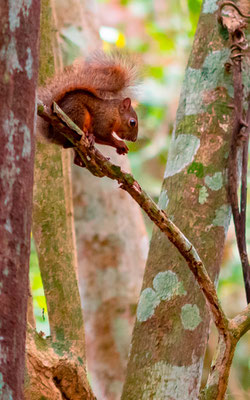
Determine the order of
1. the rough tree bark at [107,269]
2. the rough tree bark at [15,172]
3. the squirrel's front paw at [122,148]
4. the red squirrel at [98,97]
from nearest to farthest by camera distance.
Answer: the rough tree bark at [15,172], the red squirrel at [98,97], the squirrel's front paw at [122,148], the rough tree bark at [107,269]

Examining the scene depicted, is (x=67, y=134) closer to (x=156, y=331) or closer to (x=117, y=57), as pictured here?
(x=117, y=57)

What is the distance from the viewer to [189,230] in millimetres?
2324

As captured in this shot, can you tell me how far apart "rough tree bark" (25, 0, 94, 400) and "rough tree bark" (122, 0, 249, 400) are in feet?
0.65

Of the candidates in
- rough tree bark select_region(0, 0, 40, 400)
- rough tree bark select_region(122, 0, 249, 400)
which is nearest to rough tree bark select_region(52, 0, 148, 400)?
rough tree bark select_region(122, 0, 249, 400)

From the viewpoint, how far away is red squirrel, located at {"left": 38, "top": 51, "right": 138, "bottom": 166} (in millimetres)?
2078

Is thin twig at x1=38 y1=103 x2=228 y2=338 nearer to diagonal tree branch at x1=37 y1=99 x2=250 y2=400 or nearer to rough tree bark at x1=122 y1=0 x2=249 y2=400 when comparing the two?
diagonal tree branch at x1=37 y1=99 x2=250 y2=400

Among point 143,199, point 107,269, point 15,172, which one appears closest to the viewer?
point 15,172

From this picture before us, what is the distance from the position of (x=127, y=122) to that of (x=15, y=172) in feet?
4.04

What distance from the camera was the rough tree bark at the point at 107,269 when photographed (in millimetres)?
4430

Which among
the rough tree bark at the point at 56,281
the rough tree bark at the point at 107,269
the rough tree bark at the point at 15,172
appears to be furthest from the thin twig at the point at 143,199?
the rough tree bark at the point at 107,269

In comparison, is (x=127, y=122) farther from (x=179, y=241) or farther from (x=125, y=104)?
(x=179, y=241)

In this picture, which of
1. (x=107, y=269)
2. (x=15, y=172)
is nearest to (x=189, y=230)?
(x=15, y=172)

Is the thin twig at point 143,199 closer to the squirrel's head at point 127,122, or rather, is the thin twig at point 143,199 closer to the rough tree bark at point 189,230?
the rough tree bark at point 189,230

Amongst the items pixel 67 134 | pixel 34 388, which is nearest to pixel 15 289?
pixel 67 134
